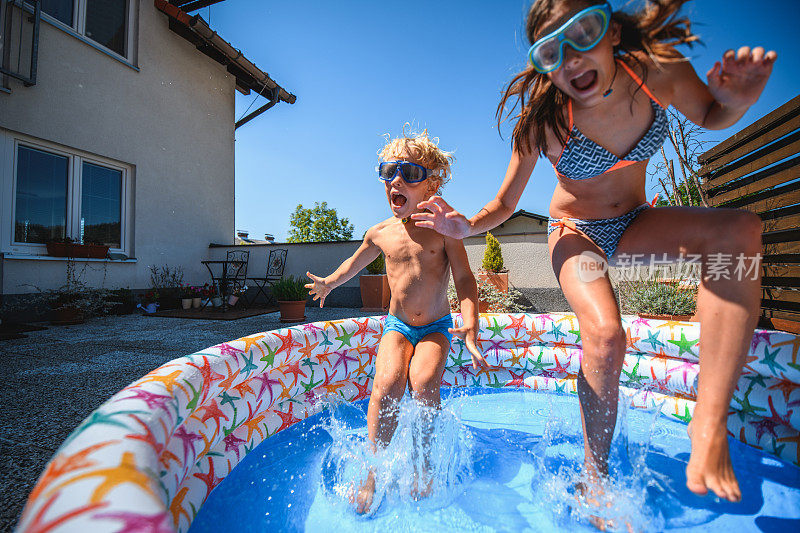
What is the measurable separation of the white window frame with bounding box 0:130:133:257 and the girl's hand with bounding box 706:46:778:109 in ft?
26.6

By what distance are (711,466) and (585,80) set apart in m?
1.28

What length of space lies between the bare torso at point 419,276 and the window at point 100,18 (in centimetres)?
786

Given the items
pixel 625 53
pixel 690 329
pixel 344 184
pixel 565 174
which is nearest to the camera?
pixel 625 53

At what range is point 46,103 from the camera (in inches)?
244

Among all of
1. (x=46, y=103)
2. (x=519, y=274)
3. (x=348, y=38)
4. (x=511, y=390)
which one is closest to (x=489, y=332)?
(x=511, y=390)

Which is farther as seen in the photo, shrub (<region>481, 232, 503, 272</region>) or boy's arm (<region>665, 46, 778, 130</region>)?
shrub (<region>481, 232, 503, 272</region>)

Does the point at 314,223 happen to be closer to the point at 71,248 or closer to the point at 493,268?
the point at 71,248

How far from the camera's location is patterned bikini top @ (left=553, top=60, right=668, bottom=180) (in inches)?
58.1

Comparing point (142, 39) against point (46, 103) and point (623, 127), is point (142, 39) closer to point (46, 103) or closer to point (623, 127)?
point (46, 103)

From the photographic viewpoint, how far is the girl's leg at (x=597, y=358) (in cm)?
147

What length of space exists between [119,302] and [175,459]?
22.1ft

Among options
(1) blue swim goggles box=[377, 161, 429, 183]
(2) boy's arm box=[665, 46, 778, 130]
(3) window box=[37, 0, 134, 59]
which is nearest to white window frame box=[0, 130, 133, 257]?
(3) window box=[37, 0, 134, 59]

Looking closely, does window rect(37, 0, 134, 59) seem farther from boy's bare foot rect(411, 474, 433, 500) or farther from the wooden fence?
the wooden fence

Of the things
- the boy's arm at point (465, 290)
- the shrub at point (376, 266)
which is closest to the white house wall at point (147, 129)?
the shrub at point (376, 266)
